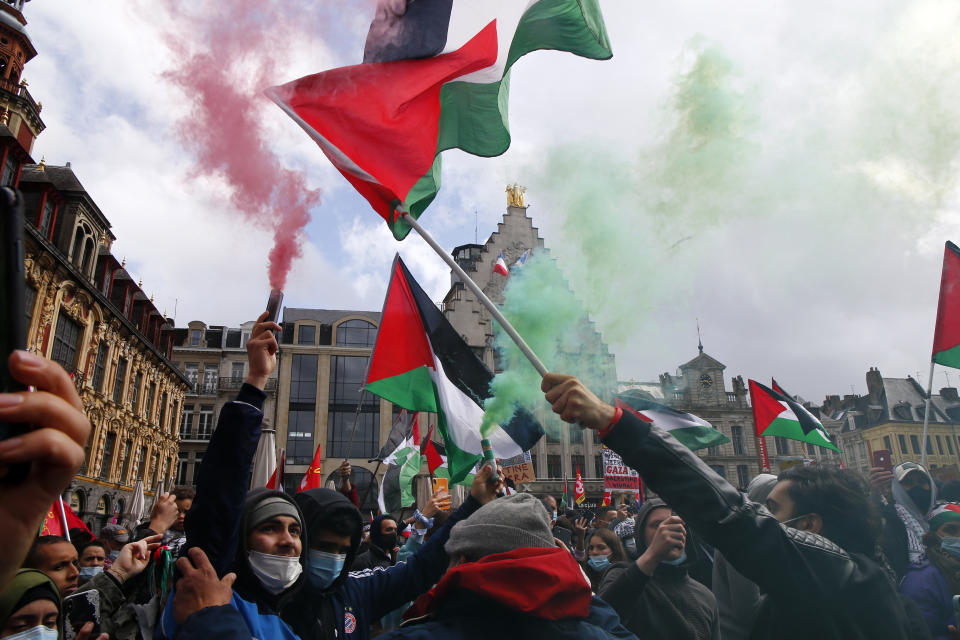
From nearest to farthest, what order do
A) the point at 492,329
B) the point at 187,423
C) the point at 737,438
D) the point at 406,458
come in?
the point at 406,458, the point at 492,329, the point at 737,438, the point at 187,423

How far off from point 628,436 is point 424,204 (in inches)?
131

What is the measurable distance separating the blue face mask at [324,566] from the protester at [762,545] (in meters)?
1.83

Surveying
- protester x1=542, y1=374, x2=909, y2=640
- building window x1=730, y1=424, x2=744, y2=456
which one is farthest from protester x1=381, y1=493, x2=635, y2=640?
building window x1=730, y1=424, x2=744, y2=456

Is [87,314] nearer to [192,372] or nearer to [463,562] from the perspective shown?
[192,372]

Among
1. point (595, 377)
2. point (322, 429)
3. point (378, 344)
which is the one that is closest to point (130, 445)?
point (322, 429)

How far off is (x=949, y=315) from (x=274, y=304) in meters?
8.80

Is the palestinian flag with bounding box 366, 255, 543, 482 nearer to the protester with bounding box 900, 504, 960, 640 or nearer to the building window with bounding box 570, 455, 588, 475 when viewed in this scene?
the protester with bounding box 900, 504, 960, 640

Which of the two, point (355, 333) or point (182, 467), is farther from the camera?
point (182, 467)

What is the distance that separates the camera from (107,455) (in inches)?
1248

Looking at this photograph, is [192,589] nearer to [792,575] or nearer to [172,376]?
[792,575]

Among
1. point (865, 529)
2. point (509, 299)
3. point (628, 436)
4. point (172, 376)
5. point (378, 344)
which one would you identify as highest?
point (172, 376)

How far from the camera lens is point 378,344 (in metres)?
6.62

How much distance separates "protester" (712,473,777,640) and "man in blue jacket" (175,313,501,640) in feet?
4.49

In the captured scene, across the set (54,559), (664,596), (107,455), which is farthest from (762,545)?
(107,455)
